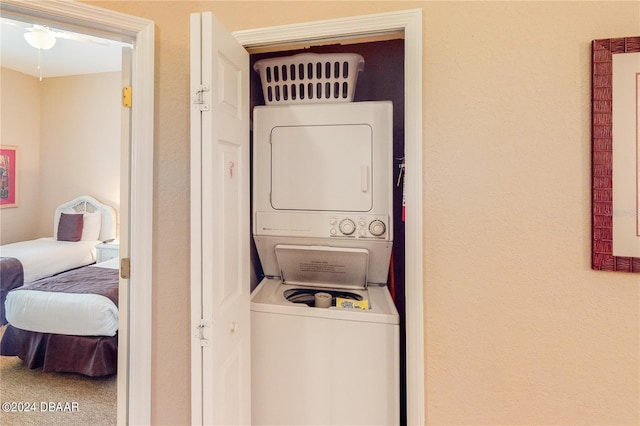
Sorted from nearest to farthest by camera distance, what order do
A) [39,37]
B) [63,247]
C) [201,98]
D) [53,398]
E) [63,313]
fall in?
[201,98]
[53,398]
[63,313]
[39,37]
[63,247]

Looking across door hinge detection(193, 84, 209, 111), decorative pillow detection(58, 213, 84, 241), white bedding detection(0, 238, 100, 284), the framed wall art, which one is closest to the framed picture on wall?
white bedding detection(0, 238, 100, 284)

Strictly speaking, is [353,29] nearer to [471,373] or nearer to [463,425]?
[471,373]

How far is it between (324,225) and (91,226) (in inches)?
167

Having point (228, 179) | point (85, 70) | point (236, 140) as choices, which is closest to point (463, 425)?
point (228, 179)

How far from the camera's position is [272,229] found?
1.60 m

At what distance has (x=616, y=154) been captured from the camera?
103cm

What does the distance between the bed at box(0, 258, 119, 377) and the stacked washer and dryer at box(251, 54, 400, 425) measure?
1.60 meters

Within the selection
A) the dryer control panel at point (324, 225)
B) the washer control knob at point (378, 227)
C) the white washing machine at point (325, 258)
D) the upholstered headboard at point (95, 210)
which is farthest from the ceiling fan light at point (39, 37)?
the washer control knob at point (378, 227)

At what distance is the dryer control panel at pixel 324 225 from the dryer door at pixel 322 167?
0.04m

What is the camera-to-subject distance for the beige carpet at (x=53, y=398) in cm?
207

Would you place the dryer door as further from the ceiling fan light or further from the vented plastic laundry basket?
the ceiling fan light

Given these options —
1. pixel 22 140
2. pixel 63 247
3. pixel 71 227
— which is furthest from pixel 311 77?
pixel 22 140

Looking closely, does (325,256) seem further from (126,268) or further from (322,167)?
(126,268)

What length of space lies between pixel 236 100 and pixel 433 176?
2.59 ft
